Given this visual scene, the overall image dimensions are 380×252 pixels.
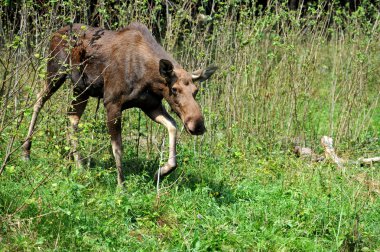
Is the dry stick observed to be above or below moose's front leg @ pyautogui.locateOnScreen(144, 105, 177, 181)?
below

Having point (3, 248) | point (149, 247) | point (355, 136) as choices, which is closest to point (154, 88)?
point (149, 247)

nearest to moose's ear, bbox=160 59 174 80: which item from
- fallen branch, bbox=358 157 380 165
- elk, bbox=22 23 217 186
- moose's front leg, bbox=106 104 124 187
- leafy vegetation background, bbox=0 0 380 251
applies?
elk, bbox=22 23 217 186

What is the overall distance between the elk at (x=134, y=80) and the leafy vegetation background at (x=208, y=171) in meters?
0.21

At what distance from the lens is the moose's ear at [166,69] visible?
6.81 metres

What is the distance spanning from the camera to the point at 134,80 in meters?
7.18

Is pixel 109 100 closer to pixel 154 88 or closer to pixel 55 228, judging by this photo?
pixel 154 88

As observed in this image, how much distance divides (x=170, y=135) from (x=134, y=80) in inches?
29.0

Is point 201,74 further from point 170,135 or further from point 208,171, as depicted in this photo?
point 208,171

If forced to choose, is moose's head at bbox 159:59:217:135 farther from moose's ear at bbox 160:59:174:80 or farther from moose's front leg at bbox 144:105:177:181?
moose's front leg at bbox 144:105:177:181

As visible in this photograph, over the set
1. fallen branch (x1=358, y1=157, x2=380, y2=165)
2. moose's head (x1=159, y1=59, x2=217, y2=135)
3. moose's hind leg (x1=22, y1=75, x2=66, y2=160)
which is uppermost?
moose's head (x1=159, y1=59, x2=217, y2=135)

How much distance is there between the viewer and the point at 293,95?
9484 millimetres

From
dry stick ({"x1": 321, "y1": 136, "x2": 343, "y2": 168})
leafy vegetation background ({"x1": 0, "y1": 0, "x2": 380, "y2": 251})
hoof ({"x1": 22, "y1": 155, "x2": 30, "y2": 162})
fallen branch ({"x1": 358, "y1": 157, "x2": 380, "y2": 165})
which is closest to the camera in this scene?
leafy vegetation background ({"x1": 0, "y1": 0, "x2": 380, "y2": 251})

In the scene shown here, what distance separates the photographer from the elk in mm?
6852

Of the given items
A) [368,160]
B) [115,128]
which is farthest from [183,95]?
[368,160]
